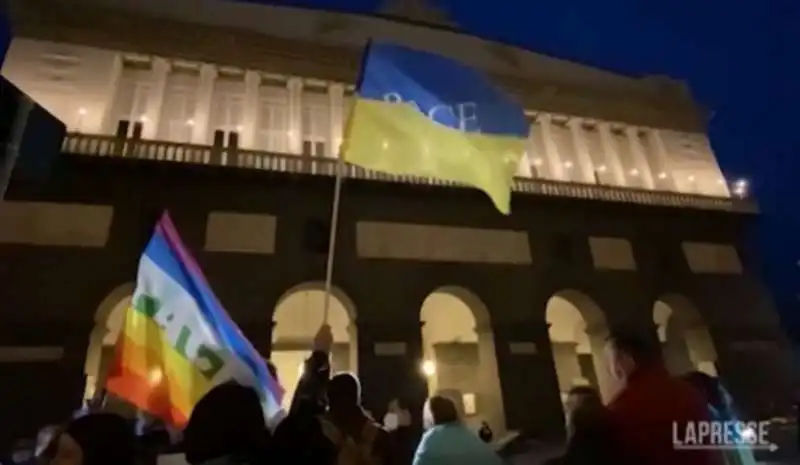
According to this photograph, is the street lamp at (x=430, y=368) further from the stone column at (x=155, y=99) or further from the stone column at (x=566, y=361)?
the stone column at (x=155, y=99)

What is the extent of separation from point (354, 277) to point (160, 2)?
12.4m

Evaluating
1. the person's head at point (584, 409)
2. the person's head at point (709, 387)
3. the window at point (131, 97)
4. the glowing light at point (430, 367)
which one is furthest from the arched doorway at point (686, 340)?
the window at point (131, 97)

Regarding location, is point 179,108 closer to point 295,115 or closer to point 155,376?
point 295,115

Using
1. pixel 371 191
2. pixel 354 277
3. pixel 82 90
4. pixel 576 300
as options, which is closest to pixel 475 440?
pixel 354 277

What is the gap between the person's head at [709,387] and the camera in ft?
15.8

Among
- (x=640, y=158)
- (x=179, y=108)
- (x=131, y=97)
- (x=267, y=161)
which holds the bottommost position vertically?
(x=267, y=161)

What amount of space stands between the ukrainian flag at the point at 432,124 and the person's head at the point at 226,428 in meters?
4.03

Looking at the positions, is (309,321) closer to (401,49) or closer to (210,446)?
(401,49)

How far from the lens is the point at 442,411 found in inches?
178

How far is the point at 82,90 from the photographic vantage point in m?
16.2

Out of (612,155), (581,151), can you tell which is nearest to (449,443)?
(581,151)

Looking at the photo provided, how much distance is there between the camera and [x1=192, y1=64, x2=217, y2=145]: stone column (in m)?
16.6

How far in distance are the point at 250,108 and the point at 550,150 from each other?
11.4m

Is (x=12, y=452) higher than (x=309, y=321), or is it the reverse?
(x=309, y=321)
